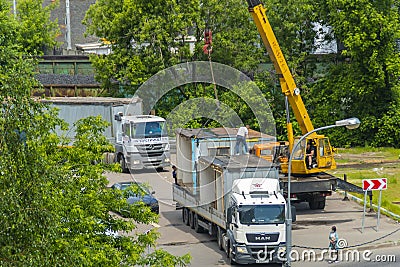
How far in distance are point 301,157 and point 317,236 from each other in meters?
5.03

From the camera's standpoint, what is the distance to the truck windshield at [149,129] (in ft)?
150

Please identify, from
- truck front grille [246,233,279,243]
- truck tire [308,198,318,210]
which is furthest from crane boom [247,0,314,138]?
truck front grille [246,233,279,243]

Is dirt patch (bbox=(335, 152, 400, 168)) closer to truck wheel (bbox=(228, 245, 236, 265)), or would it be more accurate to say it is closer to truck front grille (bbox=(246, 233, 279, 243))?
truck wheel (bbox=(228, 245, 236, 265))

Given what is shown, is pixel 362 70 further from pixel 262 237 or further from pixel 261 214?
pixel 262 237

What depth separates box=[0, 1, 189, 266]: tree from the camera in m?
13.9

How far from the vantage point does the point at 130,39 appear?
5609 centimetres

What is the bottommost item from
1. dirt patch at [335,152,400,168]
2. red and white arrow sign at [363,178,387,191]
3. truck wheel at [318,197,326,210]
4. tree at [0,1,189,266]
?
truck wheel at [318,197,326,210]

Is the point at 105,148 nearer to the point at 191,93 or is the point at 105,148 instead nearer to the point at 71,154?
the point at 71,154

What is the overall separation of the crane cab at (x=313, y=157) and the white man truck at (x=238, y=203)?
4.70 m

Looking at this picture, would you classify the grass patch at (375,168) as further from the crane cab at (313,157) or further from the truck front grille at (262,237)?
the truck front grille at (262,237)

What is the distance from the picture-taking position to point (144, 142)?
45875mm

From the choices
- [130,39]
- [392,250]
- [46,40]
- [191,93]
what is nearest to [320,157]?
[392,250]

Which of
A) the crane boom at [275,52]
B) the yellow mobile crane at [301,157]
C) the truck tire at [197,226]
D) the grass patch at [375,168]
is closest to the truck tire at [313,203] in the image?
the yellow mobile crane at [301,157]

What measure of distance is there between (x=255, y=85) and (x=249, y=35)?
4.01 m
